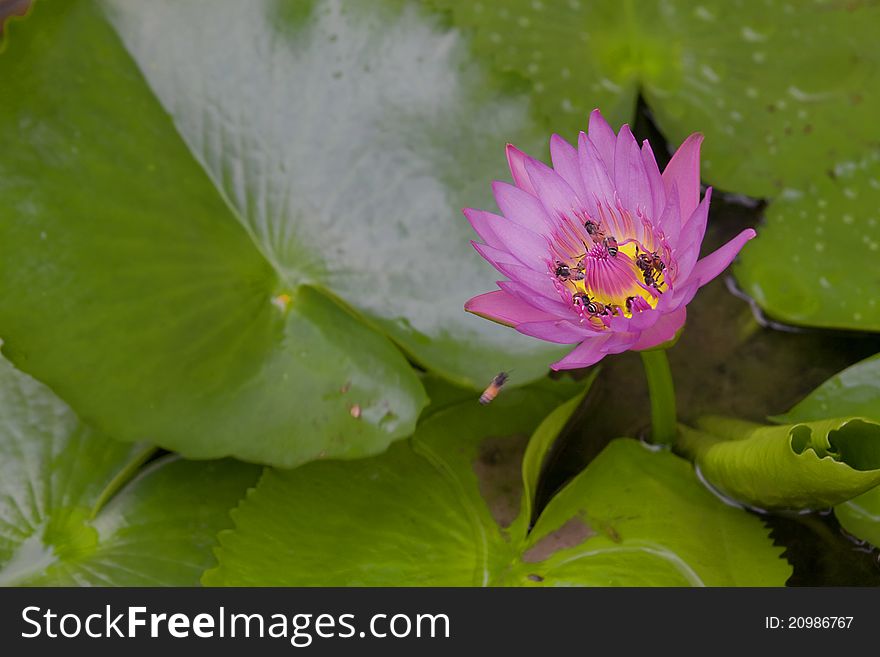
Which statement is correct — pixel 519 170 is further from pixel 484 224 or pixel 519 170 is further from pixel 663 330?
pixel 663 330

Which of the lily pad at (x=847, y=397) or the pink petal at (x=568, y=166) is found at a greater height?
the pink petal at (x=568, y=166)

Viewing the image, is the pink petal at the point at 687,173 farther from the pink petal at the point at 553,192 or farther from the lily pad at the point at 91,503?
the lily pad at the point at 91,503

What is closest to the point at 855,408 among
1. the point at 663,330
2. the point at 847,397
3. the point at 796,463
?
the point at 847,397

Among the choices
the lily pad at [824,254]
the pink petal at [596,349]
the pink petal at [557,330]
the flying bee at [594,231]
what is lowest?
the lily pad at [824,254]

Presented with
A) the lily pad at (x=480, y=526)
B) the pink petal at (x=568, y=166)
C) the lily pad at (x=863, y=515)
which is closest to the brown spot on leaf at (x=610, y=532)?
the lily pad at (x=480, y=526)
